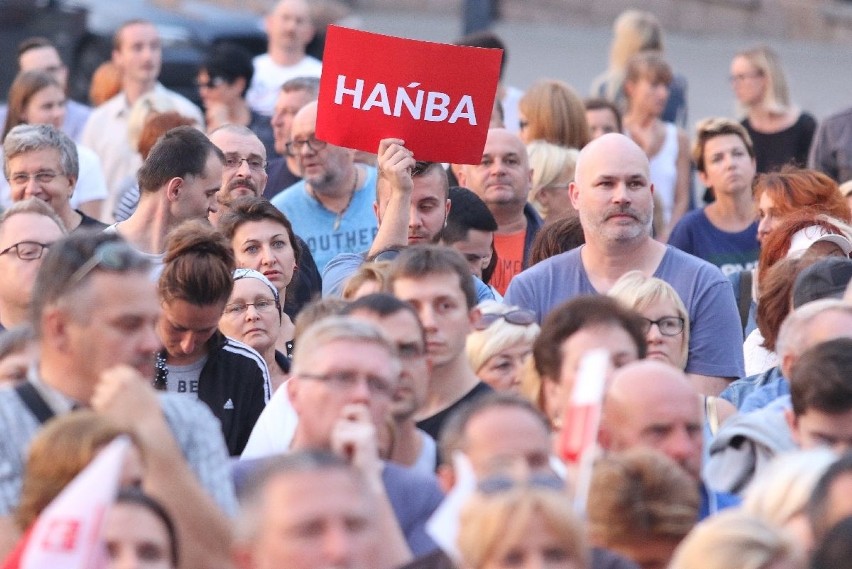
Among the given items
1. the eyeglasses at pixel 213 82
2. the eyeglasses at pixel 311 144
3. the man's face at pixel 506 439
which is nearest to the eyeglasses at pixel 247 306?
the eyeglasses at pixel 311 144

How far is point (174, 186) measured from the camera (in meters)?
8.65

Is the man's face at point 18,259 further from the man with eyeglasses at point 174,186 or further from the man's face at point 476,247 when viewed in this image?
the man's face at point 476,247

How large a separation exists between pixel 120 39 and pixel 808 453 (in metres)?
9.62

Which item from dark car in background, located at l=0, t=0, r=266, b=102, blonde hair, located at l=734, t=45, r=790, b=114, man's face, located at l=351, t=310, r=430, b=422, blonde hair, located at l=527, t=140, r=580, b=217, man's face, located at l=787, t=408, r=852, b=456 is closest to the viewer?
man's face, located at l=787, t=408, r=852, b=456

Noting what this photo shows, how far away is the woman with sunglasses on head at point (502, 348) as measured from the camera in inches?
275

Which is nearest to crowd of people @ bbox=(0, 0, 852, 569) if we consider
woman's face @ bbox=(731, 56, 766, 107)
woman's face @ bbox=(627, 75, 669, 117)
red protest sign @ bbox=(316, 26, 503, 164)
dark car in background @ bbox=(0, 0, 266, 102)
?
A: red protest sign @ bbox=(316, 26, 503, 164)

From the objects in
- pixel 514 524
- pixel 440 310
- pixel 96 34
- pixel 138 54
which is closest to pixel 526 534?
pixel 514 524

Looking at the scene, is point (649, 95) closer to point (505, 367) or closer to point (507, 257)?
point (507, 257)

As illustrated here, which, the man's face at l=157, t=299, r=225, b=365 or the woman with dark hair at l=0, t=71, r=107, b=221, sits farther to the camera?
the woman with dark hair at l=0, t=71, r=107, b=221

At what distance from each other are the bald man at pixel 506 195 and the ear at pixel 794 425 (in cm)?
378

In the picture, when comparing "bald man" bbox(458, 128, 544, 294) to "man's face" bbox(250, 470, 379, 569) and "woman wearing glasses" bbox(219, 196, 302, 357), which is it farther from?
"man's face" bbox(250, 470, 379, 569)

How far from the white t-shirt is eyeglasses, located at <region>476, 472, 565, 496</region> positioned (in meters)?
9.13

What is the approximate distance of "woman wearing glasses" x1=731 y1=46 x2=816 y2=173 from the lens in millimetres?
12844

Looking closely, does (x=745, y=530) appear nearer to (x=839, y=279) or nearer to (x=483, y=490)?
(x=483, y=490)
